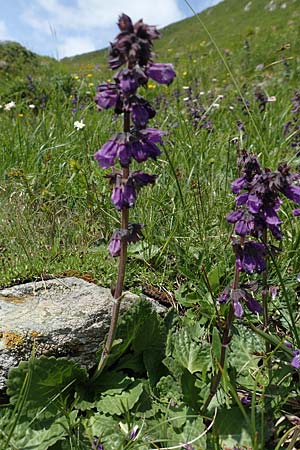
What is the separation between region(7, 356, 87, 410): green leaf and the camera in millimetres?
2297

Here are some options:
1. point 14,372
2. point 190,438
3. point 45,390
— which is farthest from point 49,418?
point 190,438

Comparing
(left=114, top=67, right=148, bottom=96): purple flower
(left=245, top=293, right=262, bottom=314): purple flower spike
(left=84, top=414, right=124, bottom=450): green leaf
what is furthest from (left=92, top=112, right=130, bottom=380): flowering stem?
(left=245, top=293, right=262, bottom=314): purple flower spike

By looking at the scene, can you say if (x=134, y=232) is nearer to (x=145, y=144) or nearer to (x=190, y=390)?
(x=145, y=144)

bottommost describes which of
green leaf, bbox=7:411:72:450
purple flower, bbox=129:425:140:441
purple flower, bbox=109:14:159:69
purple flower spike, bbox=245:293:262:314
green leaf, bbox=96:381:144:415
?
purple flower, bbox=129:425:140:441

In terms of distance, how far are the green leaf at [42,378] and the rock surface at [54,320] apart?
0.17 metres

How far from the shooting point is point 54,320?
2.63 metres

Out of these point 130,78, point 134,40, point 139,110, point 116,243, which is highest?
point 134,40

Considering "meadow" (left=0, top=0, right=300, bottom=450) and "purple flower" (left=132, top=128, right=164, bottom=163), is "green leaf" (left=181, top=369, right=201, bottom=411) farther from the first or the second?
"purple flower" (left=132, top=128, right=164, bottom=163)

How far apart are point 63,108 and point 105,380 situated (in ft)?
14.5

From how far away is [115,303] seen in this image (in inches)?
85.0

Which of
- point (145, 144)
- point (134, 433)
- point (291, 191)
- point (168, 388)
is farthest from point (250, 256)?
point (134, 433)

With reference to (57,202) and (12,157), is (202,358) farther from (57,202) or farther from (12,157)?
(12,157)

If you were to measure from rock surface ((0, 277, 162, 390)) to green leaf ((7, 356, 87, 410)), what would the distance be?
170mm

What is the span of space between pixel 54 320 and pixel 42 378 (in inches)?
14.2
